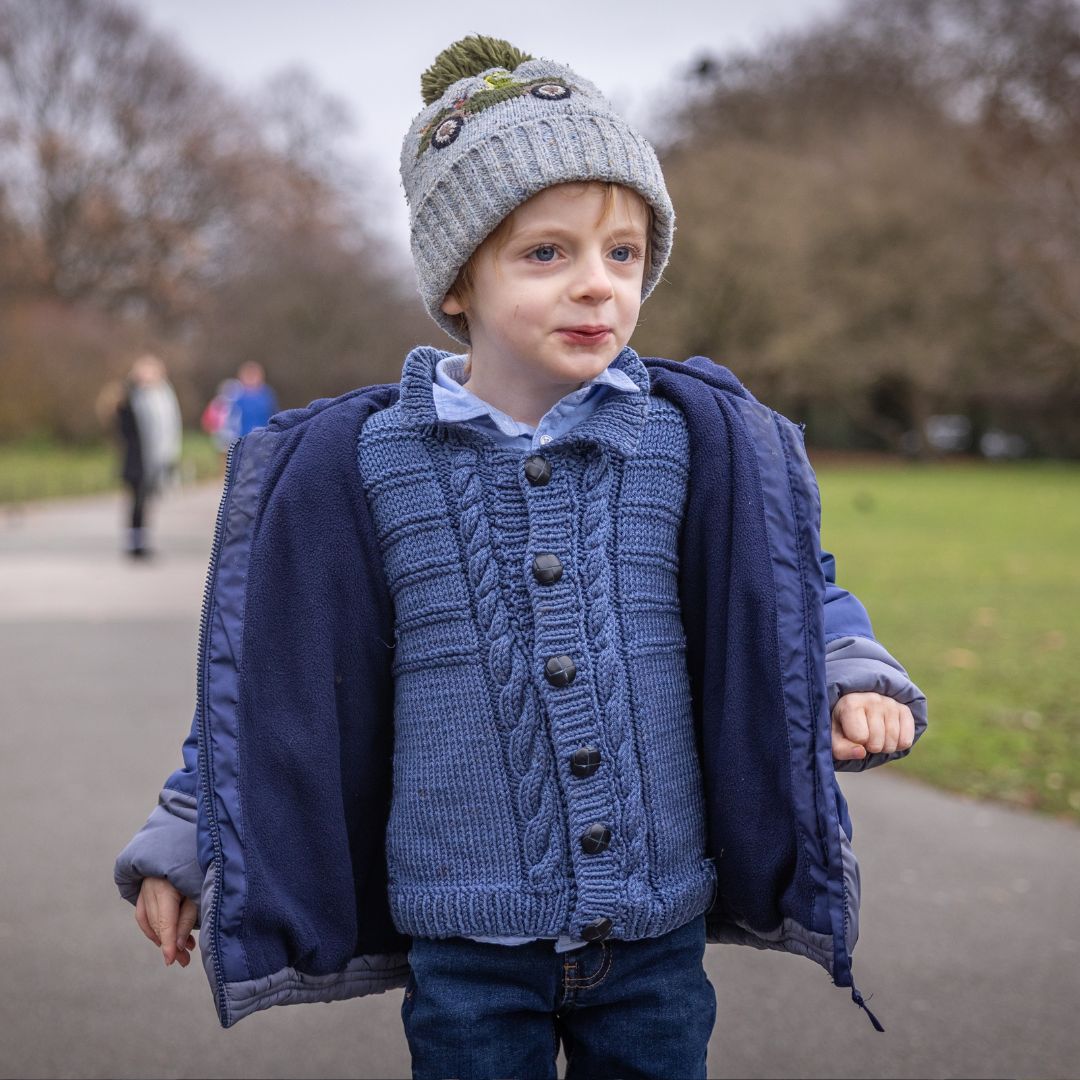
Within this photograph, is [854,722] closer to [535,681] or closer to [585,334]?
[535,681]

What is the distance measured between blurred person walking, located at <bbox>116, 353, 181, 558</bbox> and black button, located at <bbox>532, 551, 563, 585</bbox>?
1162 centimetres

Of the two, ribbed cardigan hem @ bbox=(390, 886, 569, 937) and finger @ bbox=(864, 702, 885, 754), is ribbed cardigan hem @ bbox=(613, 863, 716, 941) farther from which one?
finger @ bbox=(864, 702, 885, 754)

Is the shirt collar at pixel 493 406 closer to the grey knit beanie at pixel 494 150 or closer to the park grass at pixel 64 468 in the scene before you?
the grey knit beanie at pixel 494 150

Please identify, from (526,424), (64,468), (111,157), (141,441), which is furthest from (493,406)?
(111,157)

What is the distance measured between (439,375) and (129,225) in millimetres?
41332

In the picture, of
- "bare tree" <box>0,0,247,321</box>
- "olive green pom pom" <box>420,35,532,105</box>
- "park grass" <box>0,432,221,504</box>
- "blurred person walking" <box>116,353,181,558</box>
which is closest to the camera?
"olive green pom pom" <box>420,35,532,105</box>

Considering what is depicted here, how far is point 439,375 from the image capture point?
2096 millimetres

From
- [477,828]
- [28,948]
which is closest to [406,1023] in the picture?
[477,828]

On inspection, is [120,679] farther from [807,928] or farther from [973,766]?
[807,928]

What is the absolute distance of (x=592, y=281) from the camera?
1.91 m

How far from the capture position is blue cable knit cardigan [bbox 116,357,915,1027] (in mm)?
1954

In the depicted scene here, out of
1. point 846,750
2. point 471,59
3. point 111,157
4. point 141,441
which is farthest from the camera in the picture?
point 111,157

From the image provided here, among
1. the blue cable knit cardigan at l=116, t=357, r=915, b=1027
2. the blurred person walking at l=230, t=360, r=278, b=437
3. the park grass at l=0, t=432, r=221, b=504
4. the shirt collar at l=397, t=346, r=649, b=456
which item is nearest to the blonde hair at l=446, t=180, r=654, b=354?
the shirt collar at l=397, t=346, r=649, b=456

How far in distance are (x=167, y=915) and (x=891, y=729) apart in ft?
3.63
